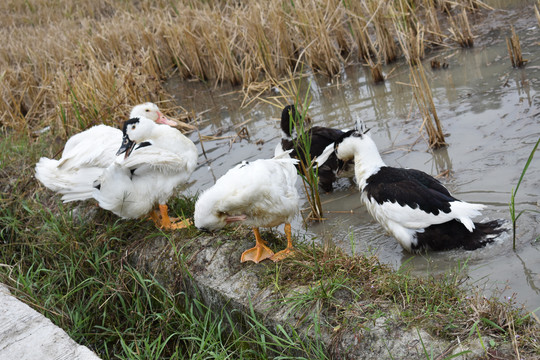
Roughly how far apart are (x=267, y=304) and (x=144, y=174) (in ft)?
5.51

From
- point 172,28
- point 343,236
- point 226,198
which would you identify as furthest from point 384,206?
point 172,28

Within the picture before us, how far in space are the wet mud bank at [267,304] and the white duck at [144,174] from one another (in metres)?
0.29

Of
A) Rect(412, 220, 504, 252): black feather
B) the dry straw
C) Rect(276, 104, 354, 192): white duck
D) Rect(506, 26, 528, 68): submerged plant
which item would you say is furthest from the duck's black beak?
Rect(506, 26, 528, 68): submerged plant

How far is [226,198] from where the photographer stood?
3359 millimetres

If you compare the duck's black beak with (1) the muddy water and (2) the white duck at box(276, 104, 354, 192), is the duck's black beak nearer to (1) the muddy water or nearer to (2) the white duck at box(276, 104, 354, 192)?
(1) the muddy water

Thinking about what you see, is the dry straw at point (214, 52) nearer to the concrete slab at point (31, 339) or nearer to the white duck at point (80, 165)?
the white duck at point (80, 165)

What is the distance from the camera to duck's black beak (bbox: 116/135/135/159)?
4301mm

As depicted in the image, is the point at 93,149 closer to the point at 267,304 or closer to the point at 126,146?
the point at 126,146

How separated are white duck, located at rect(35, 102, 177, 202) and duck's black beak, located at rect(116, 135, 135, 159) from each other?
154 millimetres

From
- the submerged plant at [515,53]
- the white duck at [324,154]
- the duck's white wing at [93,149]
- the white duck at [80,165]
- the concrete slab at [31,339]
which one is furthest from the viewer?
the submerged plant at [515,53]

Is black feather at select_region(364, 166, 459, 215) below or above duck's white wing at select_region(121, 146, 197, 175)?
below

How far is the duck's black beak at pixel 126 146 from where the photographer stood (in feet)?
14.1

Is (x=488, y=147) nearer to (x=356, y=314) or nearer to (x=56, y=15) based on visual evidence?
(x=356, y=314)

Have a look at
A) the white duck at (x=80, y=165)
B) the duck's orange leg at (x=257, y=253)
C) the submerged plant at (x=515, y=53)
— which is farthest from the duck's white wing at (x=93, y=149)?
the submerged plant at (x=515, y=53)
